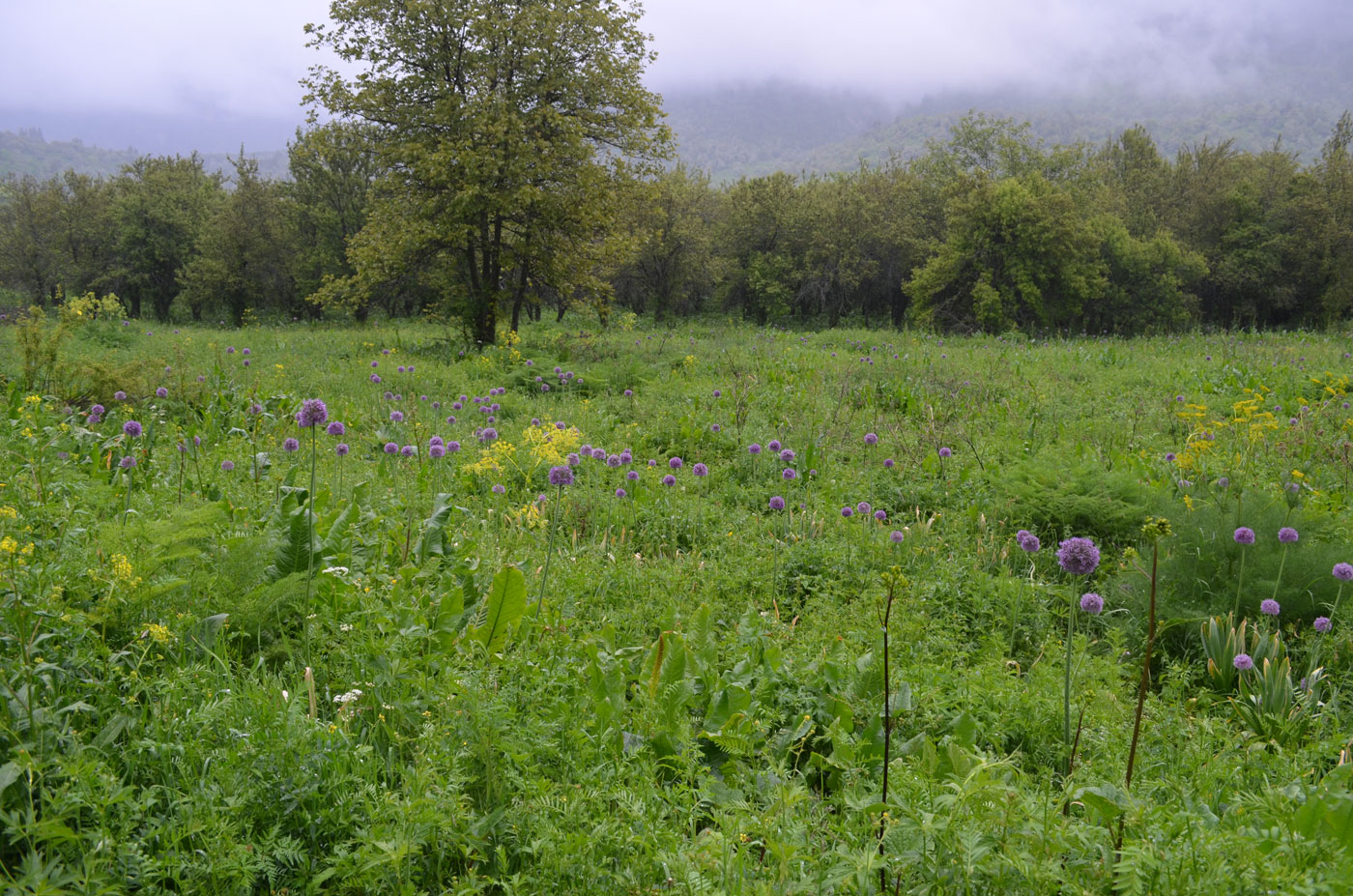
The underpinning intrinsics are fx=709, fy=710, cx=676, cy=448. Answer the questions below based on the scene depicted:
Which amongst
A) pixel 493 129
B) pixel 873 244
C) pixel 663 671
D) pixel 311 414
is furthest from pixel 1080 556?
pixel 873 244

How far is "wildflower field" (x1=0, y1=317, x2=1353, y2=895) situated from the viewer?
5.27 feet

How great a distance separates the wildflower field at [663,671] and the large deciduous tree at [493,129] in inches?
302

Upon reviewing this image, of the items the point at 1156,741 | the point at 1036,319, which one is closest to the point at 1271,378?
the point at 1156,741

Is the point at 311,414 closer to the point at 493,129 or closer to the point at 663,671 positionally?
the point at 663,671

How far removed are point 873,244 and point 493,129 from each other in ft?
74.9

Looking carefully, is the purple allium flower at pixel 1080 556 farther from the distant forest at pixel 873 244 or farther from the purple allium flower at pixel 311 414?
the distant forest at pixel 873 244

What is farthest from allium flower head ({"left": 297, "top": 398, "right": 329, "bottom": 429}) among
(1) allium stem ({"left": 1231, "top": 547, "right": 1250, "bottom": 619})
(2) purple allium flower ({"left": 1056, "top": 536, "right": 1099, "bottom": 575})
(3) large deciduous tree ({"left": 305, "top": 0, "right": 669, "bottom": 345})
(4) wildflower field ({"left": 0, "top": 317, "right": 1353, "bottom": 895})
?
(3) large deciduous tree ({"left": 305, "top": 0, "right": 669, "bottom": 345})

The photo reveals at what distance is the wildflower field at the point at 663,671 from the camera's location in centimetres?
161

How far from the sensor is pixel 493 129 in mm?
12188

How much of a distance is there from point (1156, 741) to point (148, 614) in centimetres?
358

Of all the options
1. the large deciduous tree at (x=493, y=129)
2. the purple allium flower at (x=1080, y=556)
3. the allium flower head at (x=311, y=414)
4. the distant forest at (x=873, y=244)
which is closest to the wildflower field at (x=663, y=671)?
the purple allium flower at (x=1080, y=556)

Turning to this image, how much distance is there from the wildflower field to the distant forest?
61.2 feet

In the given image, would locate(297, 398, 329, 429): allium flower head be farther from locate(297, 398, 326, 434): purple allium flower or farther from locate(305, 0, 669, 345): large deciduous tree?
locate(305, 0, 669, 345): large deciduous tree

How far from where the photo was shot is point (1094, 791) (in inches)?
66.8
